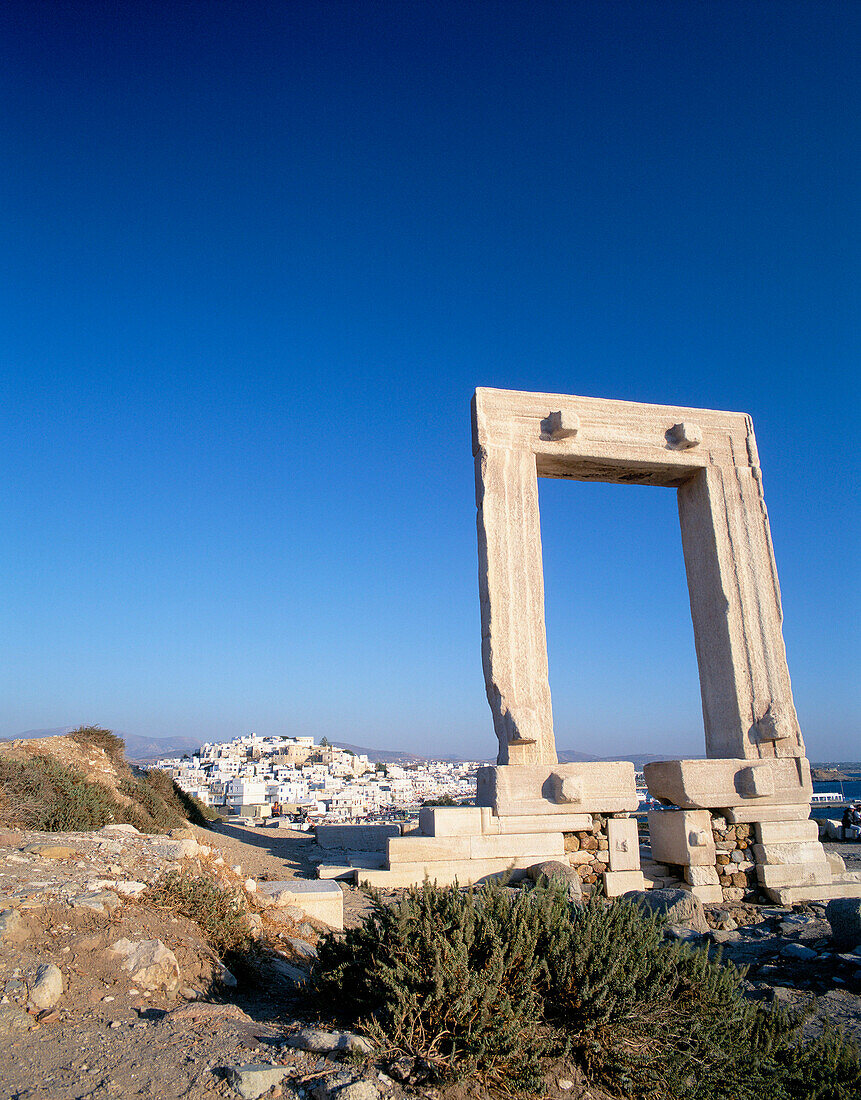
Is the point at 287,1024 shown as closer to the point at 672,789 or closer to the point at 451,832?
the point at 451,832

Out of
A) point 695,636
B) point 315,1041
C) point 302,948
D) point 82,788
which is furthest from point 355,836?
point 315,1041

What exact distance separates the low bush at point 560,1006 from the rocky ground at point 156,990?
205 mm

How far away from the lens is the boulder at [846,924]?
18.3 feet

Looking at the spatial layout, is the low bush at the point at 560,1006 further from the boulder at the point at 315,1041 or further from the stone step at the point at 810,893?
the stone step at the point at 810,893

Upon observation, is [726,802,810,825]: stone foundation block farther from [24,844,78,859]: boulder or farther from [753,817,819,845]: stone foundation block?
[24,844,78,859]: boulder

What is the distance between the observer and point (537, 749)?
8203mm

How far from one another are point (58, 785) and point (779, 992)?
716 cm

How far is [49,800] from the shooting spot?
7.15 metres

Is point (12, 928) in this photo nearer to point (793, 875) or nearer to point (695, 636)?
point (793, 875)

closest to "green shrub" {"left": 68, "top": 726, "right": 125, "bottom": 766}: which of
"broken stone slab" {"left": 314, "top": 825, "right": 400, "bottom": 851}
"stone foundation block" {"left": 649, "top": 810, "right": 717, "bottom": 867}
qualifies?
"broken stone slab" {"left": 314, "top": 825, "right": 400, "bottom": 851}

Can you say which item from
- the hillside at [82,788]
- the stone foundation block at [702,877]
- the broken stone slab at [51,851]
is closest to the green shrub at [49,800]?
the hillside at [82,788]

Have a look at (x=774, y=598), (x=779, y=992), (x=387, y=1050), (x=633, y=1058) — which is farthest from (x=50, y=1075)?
(x=774, y=598)

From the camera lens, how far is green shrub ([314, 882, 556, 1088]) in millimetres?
2949

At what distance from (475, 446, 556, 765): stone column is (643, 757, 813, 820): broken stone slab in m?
1.54
